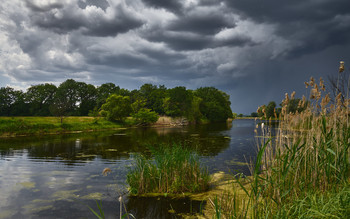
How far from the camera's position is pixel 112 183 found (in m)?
9.30

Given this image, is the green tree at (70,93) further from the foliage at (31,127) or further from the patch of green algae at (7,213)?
the patch of green algae at (7,213)

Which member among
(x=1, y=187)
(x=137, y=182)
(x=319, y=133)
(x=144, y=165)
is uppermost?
(x=319, y=133)

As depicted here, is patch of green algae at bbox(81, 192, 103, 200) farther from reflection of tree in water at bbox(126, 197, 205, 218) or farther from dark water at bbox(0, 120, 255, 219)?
reflection of tree in water at bbox(126, 197, 205, 218)

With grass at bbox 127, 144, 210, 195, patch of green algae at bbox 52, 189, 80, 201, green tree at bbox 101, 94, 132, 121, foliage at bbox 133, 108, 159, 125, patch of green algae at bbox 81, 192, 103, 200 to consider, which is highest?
green tree at bbox 101, 94, 132, 121

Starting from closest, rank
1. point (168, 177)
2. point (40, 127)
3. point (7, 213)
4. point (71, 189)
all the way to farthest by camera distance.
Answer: point (7, 213) → point (168, 177) → point (71, 189) → point (40, 127)

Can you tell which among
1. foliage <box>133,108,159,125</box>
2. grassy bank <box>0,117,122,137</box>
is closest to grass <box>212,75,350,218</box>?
grassy bank <box>0,117,122,137</box>

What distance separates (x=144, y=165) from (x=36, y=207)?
3.65 metres

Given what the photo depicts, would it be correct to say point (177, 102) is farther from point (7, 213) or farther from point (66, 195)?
point (7, 213)

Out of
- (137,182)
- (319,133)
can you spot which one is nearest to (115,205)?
(137,182)

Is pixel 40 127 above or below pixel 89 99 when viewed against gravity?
below

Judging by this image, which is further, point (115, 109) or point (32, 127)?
point (115, 109)

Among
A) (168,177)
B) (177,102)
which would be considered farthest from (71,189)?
(177,102)

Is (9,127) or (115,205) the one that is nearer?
(115,205)

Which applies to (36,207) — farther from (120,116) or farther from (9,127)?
(120,116)
